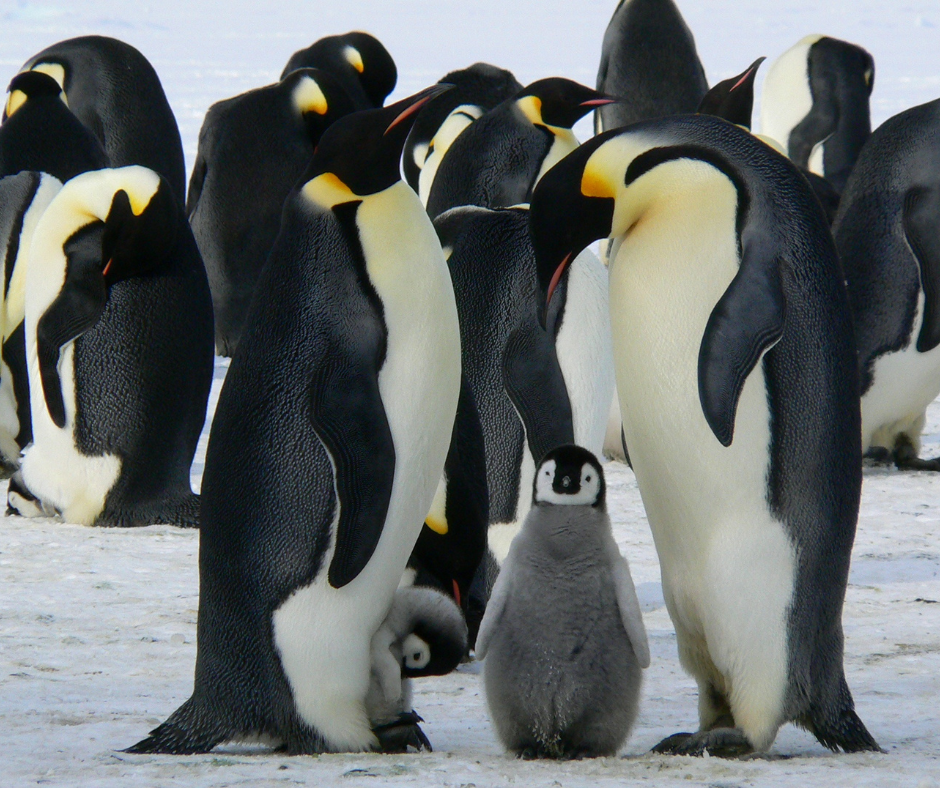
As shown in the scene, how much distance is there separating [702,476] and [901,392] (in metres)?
3.38

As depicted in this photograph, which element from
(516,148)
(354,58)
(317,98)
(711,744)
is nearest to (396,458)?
(711,744)

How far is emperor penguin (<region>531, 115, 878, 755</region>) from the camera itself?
2.39 metres

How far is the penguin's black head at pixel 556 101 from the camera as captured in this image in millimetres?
4340

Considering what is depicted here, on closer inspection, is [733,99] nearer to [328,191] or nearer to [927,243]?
[927,243]

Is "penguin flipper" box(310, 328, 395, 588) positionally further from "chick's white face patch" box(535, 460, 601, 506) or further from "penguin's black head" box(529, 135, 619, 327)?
"penguin's black head" box(529, 135, 619, 327)

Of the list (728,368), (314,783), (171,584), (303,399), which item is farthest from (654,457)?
(171,584)

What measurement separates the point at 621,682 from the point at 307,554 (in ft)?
1.89

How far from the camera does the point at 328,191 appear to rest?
2490 millimetres

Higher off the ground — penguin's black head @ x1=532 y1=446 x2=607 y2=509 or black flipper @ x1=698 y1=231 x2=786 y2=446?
black flipper @ x1=698 y1=231 x2=786 y2=446

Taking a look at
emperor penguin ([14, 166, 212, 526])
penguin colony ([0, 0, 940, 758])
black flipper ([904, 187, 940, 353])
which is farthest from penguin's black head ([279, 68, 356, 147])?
penguin colony ([0, 0, 940, 758])

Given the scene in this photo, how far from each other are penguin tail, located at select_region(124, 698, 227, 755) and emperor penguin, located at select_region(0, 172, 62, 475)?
3230 mm

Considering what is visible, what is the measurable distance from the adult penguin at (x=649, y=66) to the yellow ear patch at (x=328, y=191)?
7471 millimetres

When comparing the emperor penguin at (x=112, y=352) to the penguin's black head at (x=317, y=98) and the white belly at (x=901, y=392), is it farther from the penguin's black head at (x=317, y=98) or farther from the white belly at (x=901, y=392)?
the penguin's black head at (x=317, y=98)

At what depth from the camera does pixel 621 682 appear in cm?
233
